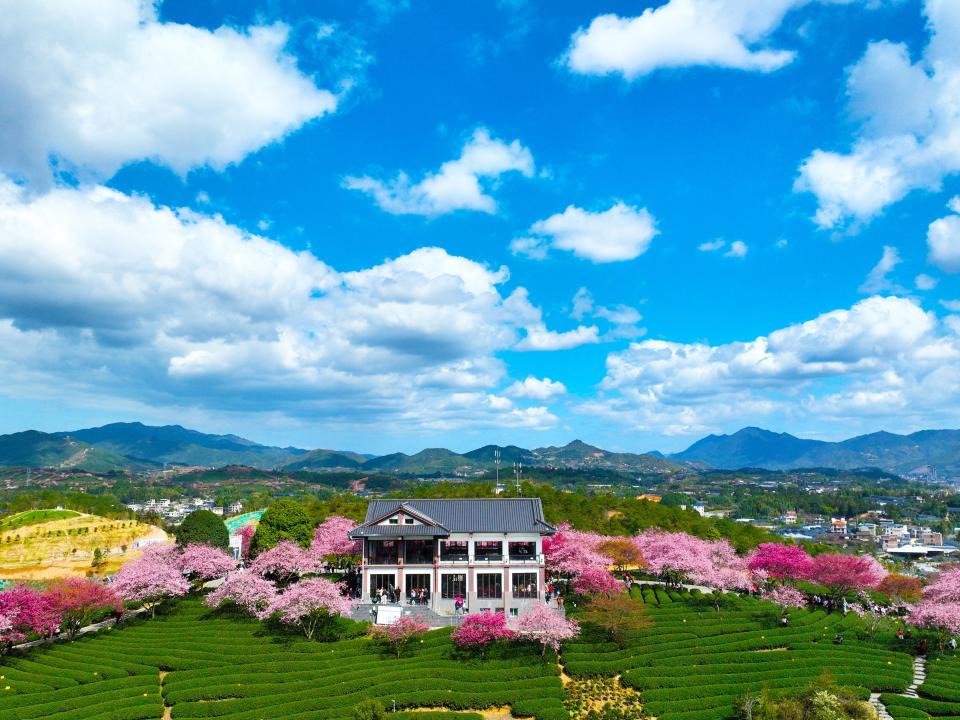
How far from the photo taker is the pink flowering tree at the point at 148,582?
187ft

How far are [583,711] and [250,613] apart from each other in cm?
3236

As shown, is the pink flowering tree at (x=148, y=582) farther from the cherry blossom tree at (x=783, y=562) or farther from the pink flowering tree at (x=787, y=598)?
the cherry blossom tree at (x=783, y=562)

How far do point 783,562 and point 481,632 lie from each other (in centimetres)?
3428

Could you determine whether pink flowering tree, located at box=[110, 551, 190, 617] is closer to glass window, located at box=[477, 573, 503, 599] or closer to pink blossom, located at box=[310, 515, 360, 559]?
pink blossom, located at box=[310, 515, 360, 559]

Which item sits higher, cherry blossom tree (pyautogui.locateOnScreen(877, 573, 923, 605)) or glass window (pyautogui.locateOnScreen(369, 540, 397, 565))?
glass window (pyautogui.locateOnScreen(369, 540, 397, 565))

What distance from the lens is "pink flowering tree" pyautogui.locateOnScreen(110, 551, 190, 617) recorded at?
5688 centimetres

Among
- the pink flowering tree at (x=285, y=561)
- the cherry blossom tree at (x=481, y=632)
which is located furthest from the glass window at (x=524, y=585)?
the pink flowering tree at (x=285, y=561)

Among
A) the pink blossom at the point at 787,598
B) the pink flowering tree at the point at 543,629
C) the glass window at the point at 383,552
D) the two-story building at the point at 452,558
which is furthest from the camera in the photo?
the glass window at the point at 383,552

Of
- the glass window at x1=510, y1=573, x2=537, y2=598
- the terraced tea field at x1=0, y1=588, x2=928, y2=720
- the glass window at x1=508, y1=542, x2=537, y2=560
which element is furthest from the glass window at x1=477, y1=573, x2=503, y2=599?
the terraced tea field at x1=0, y1=588, x2=928, y2=720

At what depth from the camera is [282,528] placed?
227 feet

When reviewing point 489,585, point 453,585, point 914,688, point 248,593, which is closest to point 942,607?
point 914,688

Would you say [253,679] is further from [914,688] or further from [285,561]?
[914,688]

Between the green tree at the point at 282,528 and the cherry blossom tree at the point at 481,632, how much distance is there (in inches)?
1148

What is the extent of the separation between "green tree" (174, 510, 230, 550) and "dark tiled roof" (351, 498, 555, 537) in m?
20.1
